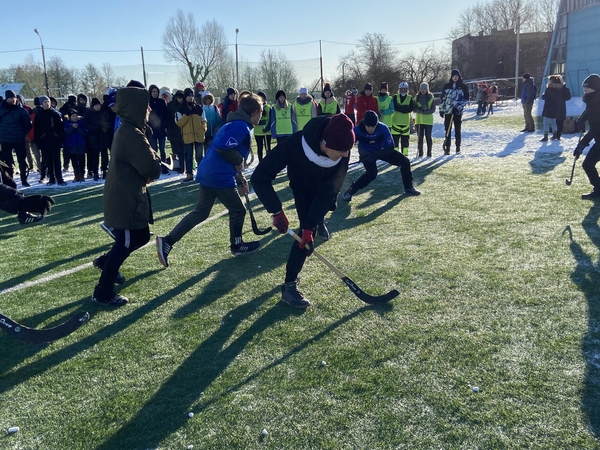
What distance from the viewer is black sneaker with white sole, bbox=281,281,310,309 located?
168 inches

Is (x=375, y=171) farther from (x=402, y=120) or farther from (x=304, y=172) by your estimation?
(x=402, y=120)

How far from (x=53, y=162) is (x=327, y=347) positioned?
1023 centimetres

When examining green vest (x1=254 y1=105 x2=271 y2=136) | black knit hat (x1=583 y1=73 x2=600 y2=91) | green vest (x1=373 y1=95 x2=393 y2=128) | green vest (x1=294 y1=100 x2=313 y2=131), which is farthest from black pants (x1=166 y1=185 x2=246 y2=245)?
green vest (x1=373 y1=95 x2=393 y2=128)

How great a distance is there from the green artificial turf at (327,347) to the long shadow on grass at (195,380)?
0.01 m

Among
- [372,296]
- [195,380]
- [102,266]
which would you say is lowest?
[195,380]

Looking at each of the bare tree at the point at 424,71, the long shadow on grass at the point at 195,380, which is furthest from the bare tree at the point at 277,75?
the long shadow on grass at the point at 195,380

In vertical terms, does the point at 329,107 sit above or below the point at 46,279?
above

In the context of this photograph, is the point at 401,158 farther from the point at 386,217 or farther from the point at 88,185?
the point at 88,185

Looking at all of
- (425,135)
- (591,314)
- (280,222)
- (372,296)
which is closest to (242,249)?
(280,222)

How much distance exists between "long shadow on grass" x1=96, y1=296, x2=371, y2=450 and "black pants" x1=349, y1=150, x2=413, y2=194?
4237 mm

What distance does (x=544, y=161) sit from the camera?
11133 millimetres

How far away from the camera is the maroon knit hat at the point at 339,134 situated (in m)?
3.69

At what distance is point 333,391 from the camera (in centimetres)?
305

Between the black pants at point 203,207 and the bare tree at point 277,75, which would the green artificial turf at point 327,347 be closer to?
the black pants at point 203,207
